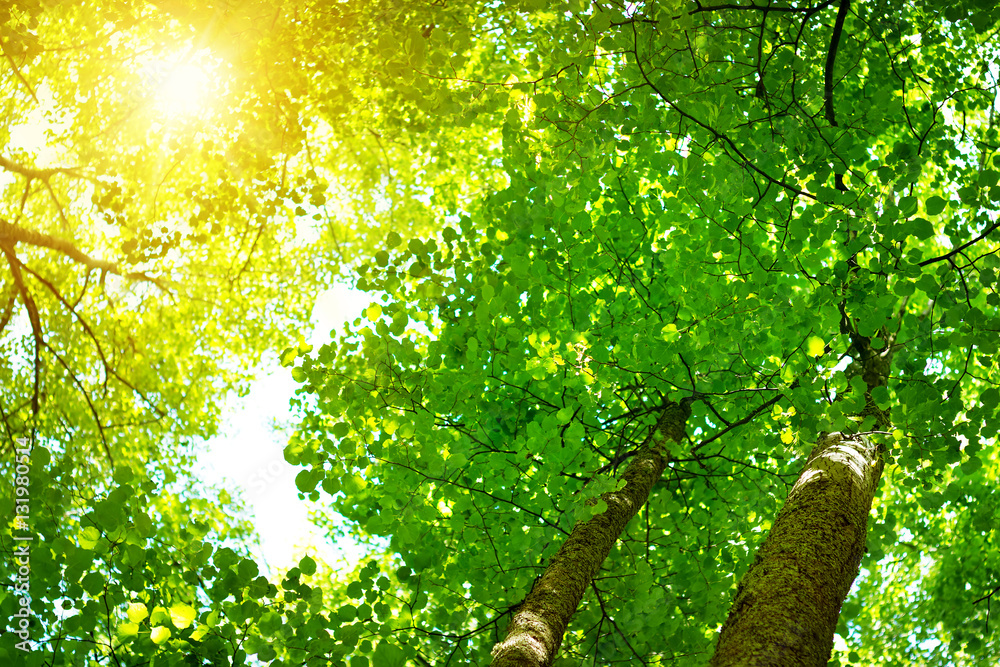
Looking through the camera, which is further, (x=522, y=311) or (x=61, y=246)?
(x=61, y=246)

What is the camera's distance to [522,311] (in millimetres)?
5539

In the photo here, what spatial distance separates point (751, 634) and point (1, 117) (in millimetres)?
9323

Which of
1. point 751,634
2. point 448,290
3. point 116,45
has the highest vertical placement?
point 116,45

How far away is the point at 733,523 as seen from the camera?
492 centimetres

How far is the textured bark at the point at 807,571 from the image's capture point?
249 centimetres

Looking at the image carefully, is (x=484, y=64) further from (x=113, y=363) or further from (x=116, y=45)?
(x=113, y=363)

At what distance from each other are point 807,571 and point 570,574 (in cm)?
143

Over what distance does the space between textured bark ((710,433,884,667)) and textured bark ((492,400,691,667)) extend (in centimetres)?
87

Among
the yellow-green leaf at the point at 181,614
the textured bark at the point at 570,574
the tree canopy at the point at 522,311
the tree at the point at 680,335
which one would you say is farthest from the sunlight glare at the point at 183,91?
the yellow-green leaf at the point at 181,614

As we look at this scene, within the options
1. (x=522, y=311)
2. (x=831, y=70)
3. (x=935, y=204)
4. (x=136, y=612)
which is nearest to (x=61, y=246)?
(x=522, y=311)

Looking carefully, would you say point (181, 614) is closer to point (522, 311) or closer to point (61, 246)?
point (522, 311)

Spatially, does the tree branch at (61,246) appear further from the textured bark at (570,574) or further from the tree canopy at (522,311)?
the textured bark at (570,574)

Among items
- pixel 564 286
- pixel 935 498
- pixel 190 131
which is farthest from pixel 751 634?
pixel 190 131
